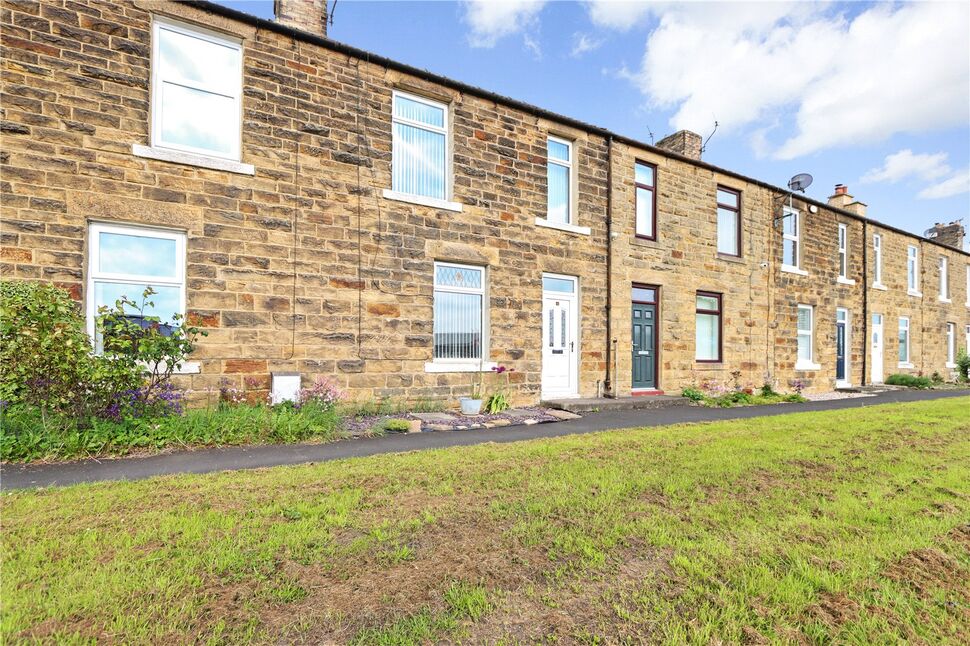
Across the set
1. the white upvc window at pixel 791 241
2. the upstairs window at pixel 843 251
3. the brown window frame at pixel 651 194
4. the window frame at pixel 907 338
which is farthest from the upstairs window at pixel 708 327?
the window frame at pixel 907 338

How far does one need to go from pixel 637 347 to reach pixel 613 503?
850 centimetres

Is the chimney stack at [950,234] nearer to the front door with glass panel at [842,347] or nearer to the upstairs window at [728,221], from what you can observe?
the front door with glass panel at [842,347]

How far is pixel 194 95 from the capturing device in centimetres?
734

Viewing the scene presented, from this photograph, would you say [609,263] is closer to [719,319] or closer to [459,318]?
[459,318]

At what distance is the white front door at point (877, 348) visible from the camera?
59.7ft

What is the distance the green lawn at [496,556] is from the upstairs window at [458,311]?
461cm

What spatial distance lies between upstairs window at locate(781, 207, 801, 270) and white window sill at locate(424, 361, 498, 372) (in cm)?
1054

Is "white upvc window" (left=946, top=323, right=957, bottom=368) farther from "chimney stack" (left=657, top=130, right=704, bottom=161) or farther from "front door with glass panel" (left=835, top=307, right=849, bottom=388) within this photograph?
"chimney stack" (left=657, top=130, right=704, bottom=161)

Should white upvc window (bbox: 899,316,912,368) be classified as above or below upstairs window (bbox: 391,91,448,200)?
below

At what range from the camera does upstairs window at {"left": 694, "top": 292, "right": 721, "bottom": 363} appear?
13.1 metres

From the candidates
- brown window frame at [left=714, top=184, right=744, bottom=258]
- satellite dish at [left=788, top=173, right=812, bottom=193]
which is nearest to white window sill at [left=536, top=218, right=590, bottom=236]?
brown window frame at [left=714, top=184, right=744, bottom=258]

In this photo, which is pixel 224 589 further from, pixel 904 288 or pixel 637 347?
pixel 904 288

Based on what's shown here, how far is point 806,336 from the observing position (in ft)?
51.8

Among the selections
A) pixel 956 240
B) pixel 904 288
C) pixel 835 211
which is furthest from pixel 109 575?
pixel 956 240
